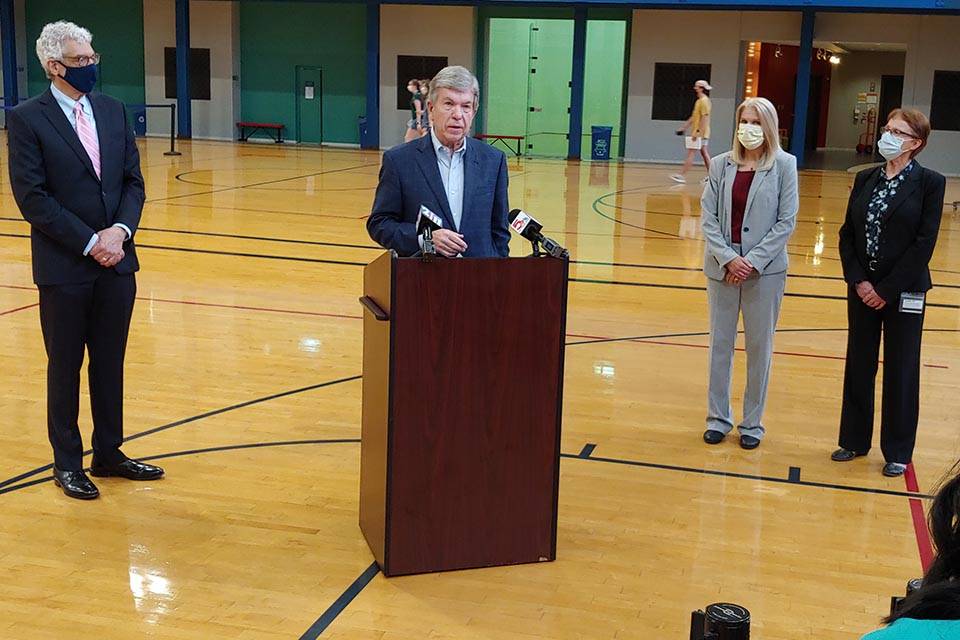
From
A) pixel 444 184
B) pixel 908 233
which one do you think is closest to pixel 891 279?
pixel 908 233

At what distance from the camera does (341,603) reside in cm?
371

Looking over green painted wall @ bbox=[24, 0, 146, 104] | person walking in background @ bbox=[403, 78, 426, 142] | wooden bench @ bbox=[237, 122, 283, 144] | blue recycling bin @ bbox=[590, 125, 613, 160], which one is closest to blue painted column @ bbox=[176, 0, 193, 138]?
wooden bench @ bbox=[237, 122, 283, 144]

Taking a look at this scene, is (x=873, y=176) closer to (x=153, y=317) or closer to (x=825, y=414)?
(x=825, y=414)

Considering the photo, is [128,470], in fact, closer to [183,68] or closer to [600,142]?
[600,142]

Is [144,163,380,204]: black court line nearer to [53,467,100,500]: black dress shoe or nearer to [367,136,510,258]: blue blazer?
[53,467,100,500]: black dress shoe

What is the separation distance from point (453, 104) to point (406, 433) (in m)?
1.18

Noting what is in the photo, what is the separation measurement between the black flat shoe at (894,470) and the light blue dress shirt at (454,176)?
249cm

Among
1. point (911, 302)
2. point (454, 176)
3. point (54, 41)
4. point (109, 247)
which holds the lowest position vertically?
point (911, 302)

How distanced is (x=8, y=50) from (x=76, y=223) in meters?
25.1

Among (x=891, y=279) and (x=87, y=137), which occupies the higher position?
(x=87, y=137)

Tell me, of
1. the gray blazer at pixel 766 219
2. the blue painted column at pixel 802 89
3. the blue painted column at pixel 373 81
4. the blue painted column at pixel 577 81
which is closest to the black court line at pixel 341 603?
the gray blazer at pixel 766 219

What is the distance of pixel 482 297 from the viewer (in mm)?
3818

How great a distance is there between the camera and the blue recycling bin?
2428 cm

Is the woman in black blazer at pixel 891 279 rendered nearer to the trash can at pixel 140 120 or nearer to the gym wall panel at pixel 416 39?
the gym wall panel at pixel 416 39
